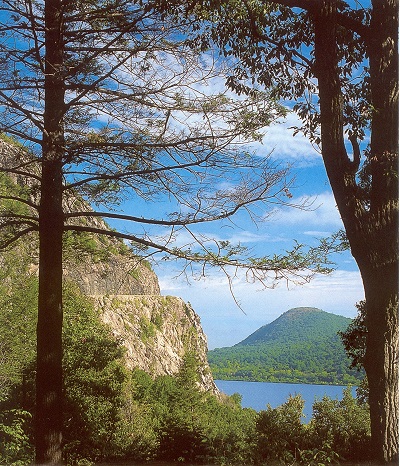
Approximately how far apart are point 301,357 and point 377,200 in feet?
59.8

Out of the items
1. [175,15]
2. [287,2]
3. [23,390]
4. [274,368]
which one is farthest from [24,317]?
[287,2]

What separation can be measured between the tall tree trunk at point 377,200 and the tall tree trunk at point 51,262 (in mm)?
2884

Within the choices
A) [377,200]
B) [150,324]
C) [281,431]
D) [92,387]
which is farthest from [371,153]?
[150,324]

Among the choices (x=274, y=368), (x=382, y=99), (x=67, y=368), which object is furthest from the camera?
(x=274, y=368)

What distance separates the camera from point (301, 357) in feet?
71.1

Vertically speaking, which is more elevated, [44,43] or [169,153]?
[44,43]

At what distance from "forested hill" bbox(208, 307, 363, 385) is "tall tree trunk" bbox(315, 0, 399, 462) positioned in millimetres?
5481

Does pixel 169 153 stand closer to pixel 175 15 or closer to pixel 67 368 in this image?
pixel 175 15

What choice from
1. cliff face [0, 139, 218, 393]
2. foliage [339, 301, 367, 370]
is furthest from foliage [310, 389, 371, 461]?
cliff face [0, 139, 218, 393]

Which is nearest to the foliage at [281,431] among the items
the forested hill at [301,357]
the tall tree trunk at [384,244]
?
the forested hill at [301,357]

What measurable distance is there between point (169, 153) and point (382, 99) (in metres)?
2.38

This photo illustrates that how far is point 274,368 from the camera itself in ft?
82.3

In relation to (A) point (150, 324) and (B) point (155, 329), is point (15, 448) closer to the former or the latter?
(A) point (150, 324)

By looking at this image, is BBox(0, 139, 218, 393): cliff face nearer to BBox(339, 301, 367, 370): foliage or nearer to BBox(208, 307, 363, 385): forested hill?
BBox(208, 307, 363, 385): forested hill
